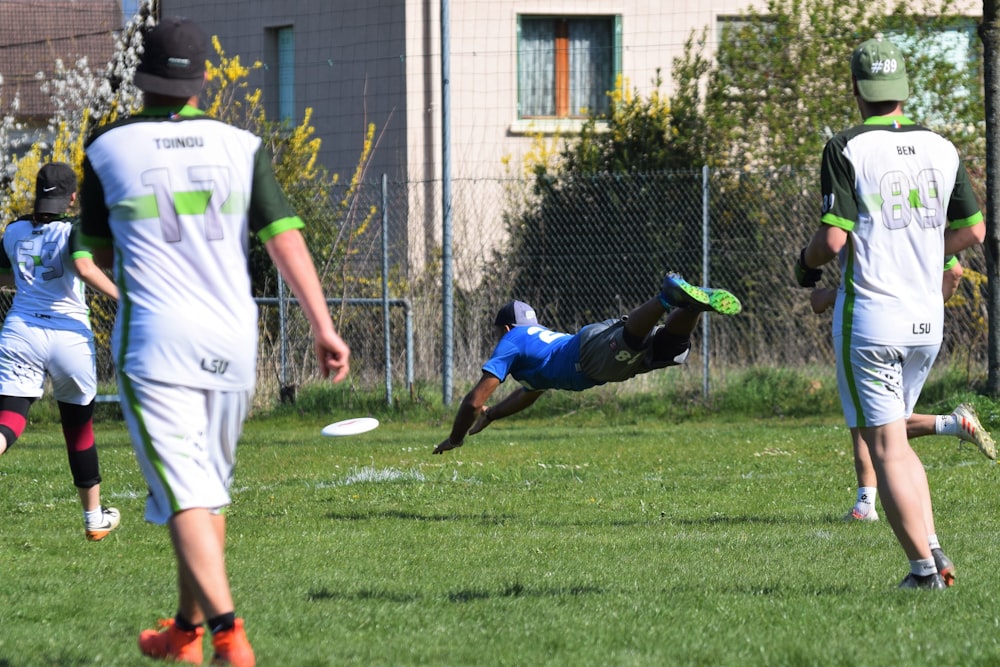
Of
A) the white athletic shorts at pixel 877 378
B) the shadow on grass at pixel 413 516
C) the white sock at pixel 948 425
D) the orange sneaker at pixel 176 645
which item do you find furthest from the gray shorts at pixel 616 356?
the orange sneaker at pixel 176 645

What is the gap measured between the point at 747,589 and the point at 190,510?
2690 mm

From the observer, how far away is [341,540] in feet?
24.9

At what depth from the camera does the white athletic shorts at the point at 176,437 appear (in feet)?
13.4

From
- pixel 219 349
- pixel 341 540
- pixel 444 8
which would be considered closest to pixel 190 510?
pixel 219 349

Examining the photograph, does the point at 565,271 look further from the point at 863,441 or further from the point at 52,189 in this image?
the point at 863,441

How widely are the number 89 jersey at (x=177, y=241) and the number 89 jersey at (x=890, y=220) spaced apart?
2439mm

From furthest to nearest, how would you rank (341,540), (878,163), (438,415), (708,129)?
(708,129) < (438,415) < (341,540) < (878,163)

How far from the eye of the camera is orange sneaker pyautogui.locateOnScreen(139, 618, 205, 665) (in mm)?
4426

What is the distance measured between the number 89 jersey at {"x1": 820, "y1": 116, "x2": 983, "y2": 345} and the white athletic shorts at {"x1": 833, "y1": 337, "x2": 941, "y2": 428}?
0.05m

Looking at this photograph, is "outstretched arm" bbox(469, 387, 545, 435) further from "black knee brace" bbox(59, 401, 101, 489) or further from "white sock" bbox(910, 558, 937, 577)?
"white sock" bbox(910, 558, 937, 577)

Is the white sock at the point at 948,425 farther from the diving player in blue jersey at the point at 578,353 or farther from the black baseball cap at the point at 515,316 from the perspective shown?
the black baseball cap at the point at 515,316

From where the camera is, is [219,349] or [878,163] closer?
[219,349]

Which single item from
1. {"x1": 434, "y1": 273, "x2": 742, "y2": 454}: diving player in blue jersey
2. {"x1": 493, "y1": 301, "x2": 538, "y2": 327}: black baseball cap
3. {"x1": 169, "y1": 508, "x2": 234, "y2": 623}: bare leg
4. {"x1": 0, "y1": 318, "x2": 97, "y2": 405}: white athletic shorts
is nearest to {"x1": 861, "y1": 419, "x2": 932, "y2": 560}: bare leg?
{"x1": 434, "y1": 273, "x2": 742, "y2": 454}: diving player in blue jersey

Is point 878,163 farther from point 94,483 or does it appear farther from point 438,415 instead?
point 438,415
